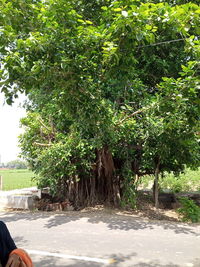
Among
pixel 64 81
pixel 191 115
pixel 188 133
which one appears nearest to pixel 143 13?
pixel 64 81

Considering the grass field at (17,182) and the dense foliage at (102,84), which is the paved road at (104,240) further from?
the grass field at (17,182)

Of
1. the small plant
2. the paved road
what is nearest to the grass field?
the paved road

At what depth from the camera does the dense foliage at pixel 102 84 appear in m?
4.32

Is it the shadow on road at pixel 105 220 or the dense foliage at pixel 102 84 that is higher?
the dense foliage at pixel 102 84

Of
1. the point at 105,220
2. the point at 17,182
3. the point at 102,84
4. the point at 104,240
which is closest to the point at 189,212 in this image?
the point at 105,220

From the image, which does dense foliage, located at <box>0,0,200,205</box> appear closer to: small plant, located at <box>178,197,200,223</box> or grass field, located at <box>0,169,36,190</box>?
small plant, located at <box>178,197,200,223</box>

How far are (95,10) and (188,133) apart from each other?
17.3 ft

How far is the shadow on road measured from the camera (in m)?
7.10

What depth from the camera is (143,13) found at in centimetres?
386

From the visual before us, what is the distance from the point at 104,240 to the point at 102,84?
3.82 meters

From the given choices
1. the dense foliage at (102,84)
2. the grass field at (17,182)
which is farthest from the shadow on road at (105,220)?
the grass field at (17,182)

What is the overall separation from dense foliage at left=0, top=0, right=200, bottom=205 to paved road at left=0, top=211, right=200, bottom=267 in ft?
5.70

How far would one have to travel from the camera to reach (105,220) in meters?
7.92

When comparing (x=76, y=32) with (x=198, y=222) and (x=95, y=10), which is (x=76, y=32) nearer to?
(x=95, y=10)
